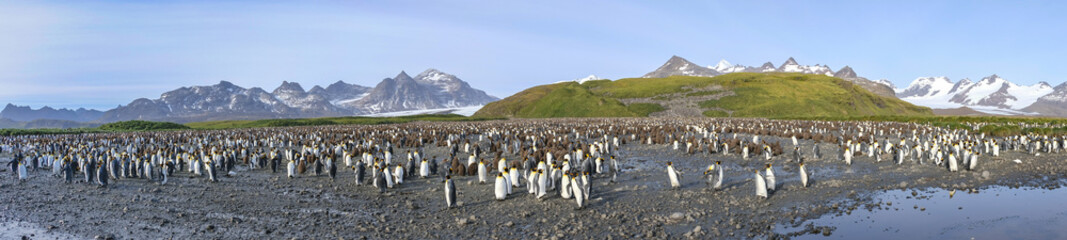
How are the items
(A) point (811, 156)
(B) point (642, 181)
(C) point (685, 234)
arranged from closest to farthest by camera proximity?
(C) point (685, 234) < (B) point (642, 181) < (A) point (811, 156)

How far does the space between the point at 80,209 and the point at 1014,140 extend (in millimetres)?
28678

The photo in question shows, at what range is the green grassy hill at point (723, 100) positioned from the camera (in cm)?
8381

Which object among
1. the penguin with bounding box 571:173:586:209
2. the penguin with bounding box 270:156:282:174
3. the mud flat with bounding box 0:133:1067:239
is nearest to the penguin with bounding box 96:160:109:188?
the mud flat with bounding box 0:133:1067:239

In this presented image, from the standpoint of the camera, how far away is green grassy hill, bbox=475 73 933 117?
83.8 metres

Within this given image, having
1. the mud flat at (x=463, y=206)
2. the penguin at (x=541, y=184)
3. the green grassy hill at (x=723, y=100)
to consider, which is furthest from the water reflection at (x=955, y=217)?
the green grassy hill at (x=723, y=100)

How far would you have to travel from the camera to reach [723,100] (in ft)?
293

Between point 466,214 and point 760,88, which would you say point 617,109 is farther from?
point 466,214

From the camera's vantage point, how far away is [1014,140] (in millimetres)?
21391

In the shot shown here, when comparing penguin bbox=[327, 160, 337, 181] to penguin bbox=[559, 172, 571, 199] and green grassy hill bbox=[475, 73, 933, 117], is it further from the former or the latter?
green grassy hill bbox=[475, 73, 933, 117]

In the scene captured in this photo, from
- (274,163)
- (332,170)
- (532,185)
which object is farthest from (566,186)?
(274,163)

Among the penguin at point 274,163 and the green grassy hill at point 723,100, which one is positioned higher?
the green grassy hill at point 723,100

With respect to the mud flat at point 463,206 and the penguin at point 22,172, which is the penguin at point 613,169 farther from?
the penguin at point 22,172

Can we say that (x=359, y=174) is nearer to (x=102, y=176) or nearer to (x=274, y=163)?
(x=274, y=163)

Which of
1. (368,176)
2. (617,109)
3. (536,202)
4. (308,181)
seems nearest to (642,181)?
(536,202)
